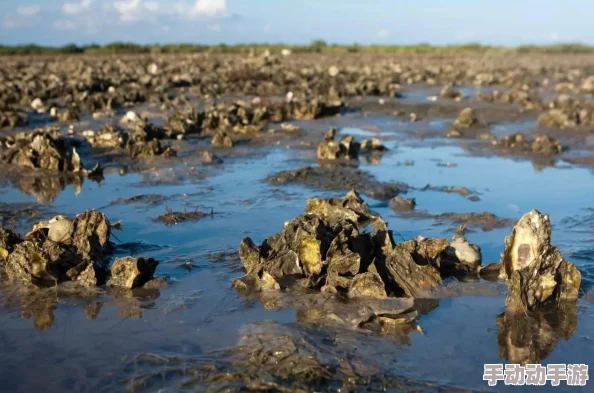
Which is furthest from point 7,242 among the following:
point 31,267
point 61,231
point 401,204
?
point 401,204

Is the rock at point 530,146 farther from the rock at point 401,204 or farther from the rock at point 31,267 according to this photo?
the rock at point 31,267

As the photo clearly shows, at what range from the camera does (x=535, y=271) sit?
399 cm

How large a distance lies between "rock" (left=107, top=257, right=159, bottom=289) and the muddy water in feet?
0.49

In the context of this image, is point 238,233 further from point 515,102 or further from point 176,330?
point 515,102

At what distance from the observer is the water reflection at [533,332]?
344 centimetres

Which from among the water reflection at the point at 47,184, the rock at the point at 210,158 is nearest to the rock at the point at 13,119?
the water reflection at the point at 47,184

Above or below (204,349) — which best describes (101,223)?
above

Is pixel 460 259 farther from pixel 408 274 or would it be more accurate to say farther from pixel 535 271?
pixel 535 271

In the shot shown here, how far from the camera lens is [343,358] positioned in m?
3.25

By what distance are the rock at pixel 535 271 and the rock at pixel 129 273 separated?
2.29m

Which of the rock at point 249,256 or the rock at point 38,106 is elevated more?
the rock at point 38,106

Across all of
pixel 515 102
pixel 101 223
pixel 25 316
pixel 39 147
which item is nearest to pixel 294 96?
pixel 515 102

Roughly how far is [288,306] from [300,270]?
0.45 meters

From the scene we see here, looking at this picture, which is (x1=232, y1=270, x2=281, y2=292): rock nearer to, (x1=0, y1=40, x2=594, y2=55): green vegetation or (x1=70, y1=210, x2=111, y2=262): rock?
(x1=70, y1=210, x2=111, y2=262): rock
